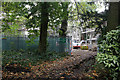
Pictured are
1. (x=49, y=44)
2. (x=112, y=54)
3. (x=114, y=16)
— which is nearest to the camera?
(x=112, y=54)

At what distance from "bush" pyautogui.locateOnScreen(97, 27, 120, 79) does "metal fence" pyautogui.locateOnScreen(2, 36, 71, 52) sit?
625cm

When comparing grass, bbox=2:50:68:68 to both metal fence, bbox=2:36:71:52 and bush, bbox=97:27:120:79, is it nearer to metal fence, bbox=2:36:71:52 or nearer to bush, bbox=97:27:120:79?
metal fence, bbox=2:36:71:52

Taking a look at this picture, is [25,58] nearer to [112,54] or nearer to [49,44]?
[49,44]

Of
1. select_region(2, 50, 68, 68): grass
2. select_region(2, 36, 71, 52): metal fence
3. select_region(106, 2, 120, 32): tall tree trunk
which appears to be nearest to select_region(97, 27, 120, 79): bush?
select_region(106, 2, 120, 32): tall tree trunk

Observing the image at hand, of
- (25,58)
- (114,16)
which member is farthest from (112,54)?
(25,58)

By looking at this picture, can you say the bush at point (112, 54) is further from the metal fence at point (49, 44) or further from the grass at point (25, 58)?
the metal fence at point (49, 44)

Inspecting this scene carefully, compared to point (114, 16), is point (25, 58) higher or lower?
lower

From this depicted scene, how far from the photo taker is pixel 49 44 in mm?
11422

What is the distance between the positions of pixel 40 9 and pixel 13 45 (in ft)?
22.1

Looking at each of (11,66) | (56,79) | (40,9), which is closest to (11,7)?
(40,9)

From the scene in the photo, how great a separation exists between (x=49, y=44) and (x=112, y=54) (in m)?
7.58

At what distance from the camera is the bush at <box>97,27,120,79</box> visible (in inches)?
171

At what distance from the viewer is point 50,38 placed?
1152 centimetres

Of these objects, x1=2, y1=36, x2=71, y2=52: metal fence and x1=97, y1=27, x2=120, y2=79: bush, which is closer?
x1=97, y1=27, x2=120, y2=79: bush
